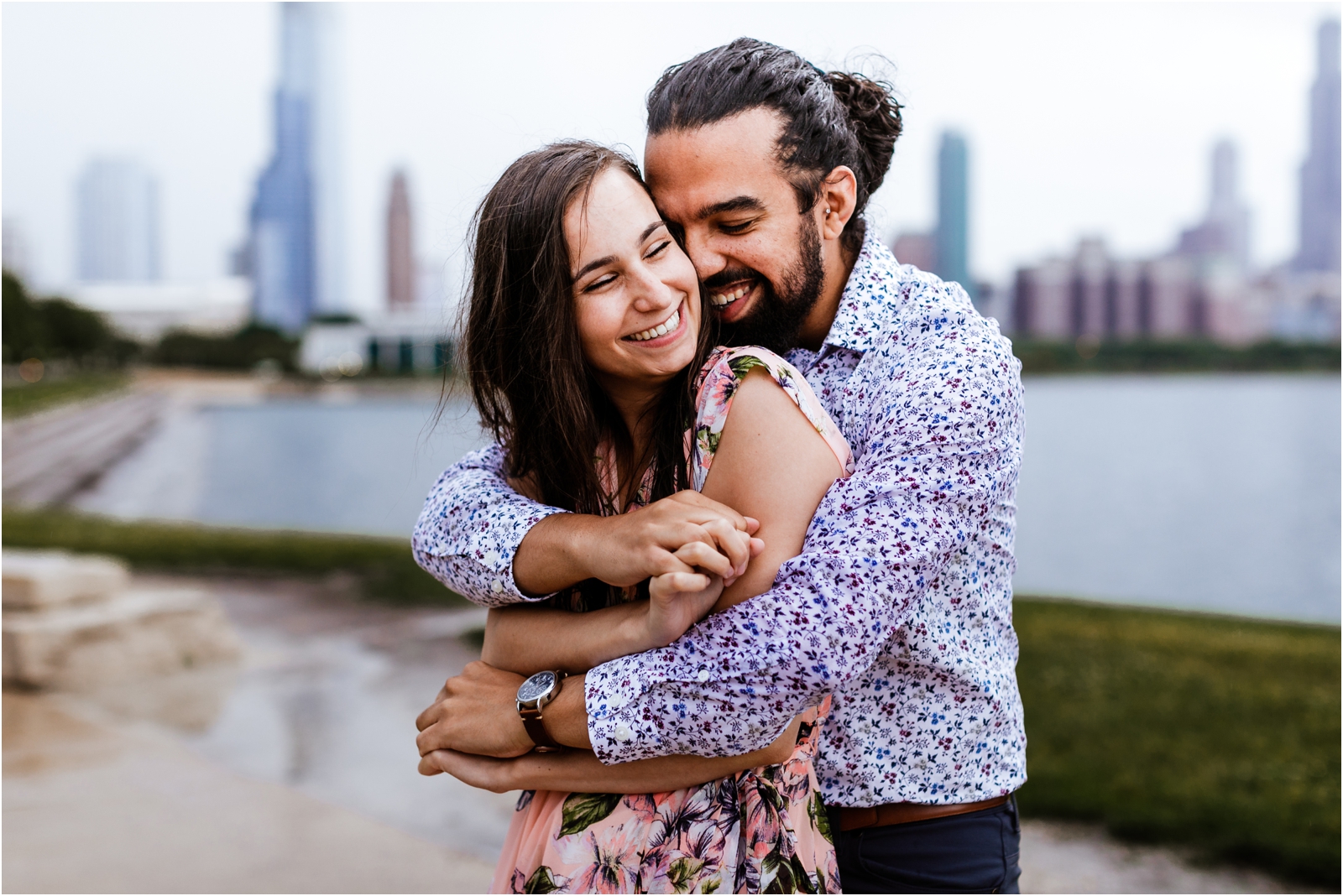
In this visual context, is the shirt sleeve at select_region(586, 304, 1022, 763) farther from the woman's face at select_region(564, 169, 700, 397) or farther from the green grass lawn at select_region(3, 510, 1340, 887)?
the green grass lawn at select_region(3, 510, 1340, 887)

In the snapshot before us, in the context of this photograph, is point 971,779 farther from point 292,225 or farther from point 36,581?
point 292,225

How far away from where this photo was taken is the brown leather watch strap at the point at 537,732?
5.24 feet

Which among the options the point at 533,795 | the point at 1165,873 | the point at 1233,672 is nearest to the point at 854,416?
the point at 533,795

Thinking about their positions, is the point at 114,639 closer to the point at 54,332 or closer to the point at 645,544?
the point at 645,544

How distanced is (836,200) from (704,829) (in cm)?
109

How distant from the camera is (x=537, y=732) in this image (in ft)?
5.26

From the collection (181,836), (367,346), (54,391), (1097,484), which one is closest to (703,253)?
(181,836)

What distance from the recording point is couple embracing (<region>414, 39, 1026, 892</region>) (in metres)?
1.47

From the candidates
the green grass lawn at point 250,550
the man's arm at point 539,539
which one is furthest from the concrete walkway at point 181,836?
the green grass lawn at point 250,550

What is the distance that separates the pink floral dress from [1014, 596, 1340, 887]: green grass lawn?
3591 millimetres

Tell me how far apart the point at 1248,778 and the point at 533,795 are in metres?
4.66

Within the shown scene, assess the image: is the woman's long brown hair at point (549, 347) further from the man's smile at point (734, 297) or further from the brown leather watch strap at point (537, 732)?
the brown leather watch strap at point (537, 732)

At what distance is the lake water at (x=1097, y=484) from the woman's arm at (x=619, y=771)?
2.24 ft

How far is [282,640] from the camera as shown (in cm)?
777
